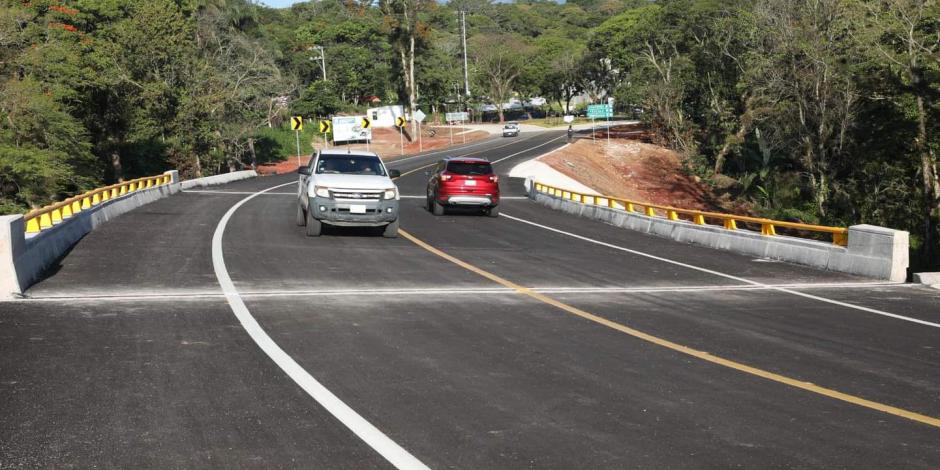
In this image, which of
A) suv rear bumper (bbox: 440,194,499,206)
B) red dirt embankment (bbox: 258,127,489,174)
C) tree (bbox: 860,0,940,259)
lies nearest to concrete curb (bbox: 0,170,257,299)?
suv rear bumper (bbox: 440,194,499,206)

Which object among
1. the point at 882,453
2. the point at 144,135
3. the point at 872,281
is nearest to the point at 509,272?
the point at 872,281

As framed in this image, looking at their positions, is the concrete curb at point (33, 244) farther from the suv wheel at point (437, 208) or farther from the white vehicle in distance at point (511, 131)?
the white vehicle in distance at point (511, 131)

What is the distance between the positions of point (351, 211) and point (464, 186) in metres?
7.86

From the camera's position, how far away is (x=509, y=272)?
49.3ft

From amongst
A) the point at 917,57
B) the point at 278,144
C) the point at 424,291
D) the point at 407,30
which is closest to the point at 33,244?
the point at 424,291

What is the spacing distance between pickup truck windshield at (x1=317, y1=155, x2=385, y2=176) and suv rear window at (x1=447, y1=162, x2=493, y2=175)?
21.4 feet

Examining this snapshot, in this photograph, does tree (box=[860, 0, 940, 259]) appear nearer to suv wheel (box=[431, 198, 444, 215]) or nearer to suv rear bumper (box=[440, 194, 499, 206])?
suv rear bumper (box=[440, 194, 499, 206])

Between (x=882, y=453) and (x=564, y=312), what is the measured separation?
5665 mm

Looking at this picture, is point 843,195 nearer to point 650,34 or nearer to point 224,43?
point 650,34

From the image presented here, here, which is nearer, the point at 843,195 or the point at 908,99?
the point at 908,99

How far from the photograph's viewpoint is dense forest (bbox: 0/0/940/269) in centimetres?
4275

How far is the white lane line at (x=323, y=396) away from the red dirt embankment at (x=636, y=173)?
51854 mm

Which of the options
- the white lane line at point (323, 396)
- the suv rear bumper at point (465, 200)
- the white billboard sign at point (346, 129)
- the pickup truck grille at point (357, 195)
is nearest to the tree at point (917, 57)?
the suv rear bumper at point (465, 200)

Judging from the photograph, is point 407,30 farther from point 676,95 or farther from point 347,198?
point 347,198
